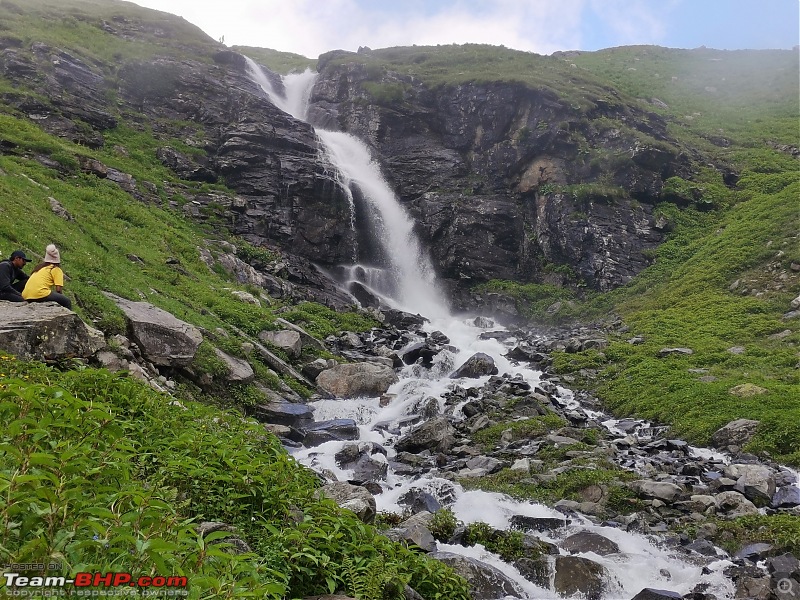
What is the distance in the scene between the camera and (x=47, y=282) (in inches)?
361

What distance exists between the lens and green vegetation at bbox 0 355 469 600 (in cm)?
258

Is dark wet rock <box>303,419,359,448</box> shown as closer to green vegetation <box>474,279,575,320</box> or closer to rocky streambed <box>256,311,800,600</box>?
rocky streambed <box>256,311,800,600</box>

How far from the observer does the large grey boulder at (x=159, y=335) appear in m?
11.6

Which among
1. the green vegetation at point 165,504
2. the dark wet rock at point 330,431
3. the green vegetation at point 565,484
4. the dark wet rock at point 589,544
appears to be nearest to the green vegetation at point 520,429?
the green vegetation at point 565,484

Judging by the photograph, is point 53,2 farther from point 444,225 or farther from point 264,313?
point 264,313

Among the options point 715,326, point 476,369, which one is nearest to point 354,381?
point 476,369

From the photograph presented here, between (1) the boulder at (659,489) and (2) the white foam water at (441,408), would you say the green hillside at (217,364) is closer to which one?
(2) the white foam water at (441,408)

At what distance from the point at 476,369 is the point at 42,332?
583 inches

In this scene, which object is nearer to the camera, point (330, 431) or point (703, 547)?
point (703, 547)

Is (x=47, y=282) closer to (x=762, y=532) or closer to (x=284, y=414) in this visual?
(x=284, y=414)

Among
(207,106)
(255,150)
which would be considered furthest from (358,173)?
(207,106)

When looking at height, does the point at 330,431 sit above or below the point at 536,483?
below

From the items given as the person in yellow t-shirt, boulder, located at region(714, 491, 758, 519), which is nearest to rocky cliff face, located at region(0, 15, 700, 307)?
the person in yellow t-shirt

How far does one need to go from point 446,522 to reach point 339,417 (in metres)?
7.36
